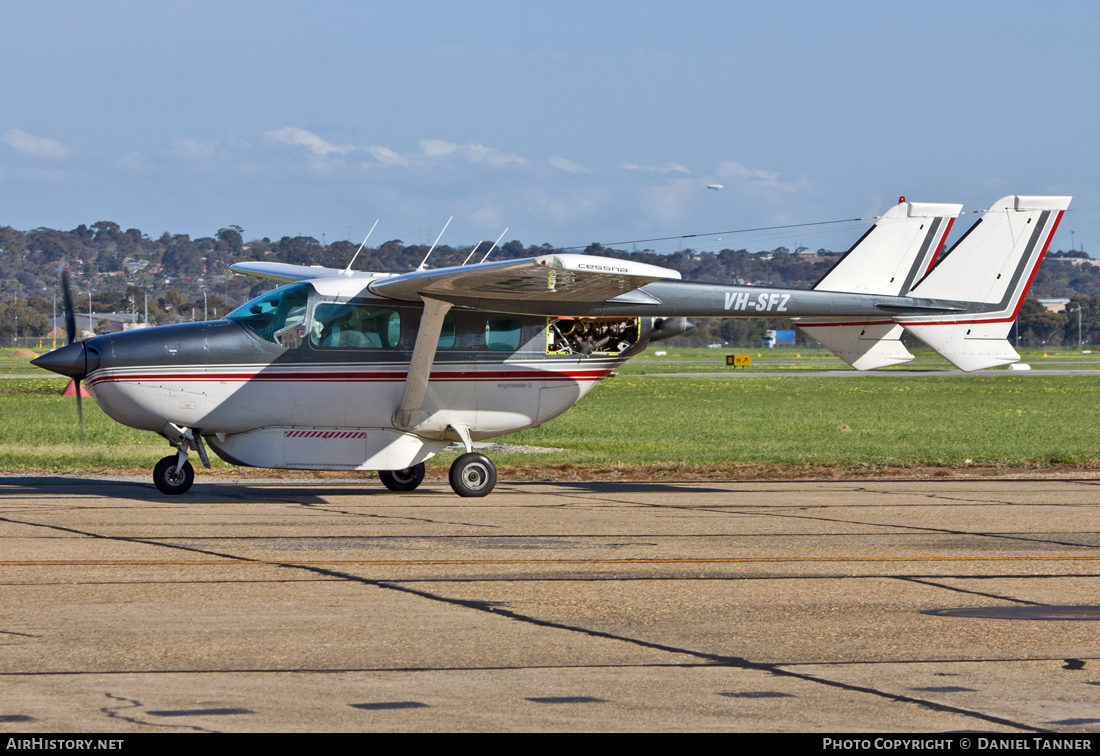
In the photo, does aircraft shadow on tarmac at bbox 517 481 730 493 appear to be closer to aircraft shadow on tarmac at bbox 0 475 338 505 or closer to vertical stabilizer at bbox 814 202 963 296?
aircraft shadow on tarmac at bbox 0 475 338 505

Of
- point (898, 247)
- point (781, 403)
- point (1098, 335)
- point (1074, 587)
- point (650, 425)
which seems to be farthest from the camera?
point (1098, 335)

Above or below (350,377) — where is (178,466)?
below

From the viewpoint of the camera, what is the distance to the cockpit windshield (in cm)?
1456

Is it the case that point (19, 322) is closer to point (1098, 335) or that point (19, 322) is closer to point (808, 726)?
point (1098, 335)

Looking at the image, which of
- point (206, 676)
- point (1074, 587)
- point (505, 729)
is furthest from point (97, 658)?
point (1074, 587)

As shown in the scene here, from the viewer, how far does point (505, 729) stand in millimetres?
5289

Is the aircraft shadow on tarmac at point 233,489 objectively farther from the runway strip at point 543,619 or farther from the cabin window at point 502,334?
the cabin window at point 502,334

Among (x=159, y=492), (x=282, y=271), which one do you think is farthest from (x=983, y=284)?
(x=159, y=492)

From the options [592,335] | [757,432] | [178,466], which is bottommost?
[757,432]

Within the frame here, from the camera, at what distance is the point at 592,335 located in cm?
1562

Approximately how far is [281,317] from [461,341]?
2368 mm

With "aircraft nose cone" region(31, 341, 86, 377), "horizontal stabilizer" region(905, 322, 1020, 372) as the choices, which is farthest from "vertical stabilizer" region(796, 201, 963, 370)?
"aircraft nose cone" region(31, 341, 86, 377)

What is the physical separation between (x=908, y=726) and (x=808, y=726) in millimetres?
472

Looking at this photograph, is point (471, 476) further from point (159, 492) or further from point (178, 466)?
point (159, 492)
